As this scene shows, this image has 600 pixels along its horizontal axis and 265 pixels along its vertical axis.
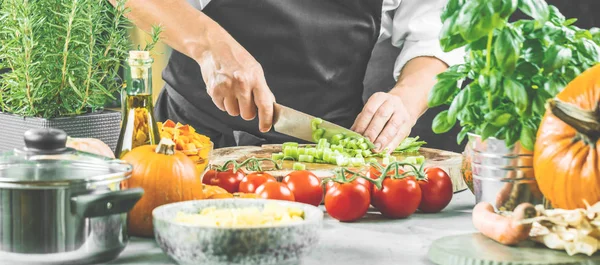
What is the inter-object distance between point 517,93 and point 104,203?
653mm

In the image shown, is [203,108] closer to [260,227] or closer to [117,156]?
[117,156]

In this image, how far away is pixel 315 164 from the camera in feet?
7.01

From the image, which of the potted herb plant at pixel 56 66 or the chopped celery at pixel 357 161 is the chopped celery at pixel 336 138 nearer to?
the chopped celery at pixel 357 161

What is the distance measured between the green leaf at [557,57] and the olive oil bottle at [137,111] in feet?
2.19

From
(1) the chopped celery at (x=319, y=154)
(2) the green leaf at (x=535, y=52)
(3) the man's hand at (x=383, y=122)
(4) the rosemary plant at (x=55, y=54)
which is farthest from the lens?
(3) the man's hand at (x=383, y=122)

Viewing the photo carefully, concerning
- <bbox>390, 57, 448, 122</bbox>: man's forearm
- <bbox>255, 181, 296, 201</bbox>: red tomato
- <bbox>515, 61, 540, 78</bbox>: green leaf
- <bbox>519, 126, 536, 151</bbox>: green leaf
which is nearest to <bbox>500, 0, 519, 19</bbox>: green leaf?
<bbox>515, 61, 540, 78</bbox>: green leaf

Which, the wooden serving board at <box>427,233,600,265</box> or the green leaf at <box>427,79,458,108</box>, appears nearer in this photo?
the wooden serving board at <box>427,233,600,265</box>

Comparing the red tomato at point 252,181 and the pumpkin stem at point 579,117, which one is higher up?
the pumpkin stem at point 579,117

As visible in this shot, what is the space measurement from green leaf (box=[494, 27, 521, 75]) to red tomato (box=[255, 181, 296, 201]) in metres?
0.47

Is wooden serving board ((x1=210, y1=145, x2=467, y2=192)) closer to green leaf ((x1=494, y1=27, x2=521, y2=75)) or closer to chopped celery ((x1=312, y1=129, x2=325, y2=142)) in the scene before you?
chopped celery ((x1=312, y1=129, x2=325, y2=142))

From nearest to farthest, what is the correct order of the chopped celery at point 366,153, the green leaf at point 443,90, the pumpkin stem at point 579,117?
the pumpkin stem at point 579,117 → the green leaf at point 443,90 → the chopped celery at point 366,153

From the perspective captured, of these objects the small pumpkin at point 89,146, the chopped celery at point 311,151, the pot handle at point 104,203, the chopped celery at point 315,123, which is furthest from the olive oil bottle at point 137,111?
the chopped celery at point 315,123

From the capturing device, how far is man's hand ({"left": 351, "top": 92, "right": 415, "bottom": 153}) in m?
2.43

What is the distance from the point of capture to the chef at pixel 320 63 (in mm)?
2566
